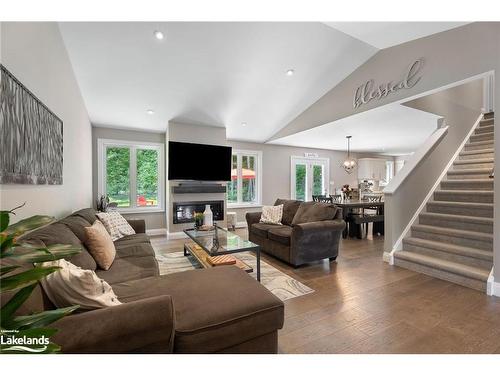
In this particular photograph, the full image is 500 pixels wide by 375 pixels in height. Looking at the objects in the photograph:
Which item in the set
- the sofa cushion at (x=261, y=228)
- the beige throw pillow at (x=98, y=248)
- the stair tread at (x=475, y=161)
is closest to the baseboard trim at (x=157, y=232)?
the sofa cushion at (x=261, y=228)

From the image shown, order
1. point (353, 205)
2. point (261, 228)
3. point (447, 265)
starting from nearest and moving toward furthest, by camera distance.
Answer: point (447, 265)
point (261, 228)
point (353, 205)

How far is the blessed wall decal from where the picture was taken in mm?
3285

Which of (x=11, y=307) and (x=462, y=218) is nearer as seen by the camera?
(x=11, y=307)

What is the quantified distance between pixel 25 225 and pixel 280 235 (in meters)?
2.90

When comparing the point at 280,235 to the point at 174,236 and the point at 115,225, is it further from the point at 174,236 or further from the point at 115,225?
the point at 174,236

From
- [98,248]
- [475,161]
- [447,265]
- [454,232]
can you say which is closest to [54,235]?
[98,248]

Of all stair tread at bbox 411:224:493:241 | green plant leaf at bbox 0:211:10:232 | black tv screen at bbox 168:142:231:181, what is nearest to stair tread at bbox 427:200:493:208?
stair tread at bbox 411:224:493:241

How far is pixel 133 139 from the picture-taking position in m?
5.33

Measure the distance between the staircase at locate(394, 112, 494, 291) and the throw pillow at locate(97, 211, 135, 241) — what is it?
3.87 meters

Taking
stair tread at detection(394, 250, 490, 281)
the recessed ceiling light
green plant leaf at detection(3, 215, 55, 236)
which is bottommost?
stair tread at detection(394, 250, 490, 281)

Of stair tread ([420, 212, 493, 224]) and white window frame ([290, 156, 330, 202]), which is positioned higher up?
white window frame ([290, 156, 330, 202])

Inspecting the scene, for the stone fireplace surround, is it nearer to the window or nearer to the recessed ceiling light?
the window

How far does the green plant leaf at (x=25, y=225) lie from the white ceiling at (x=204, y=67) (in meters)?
2.83
